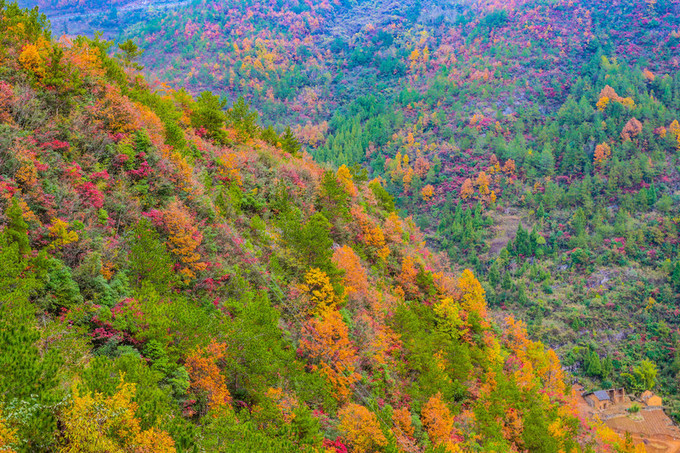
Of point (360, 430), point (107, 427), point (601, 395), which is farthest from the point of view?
point (601, 395)

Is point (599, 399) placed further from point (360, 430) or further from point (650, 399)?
point (360, 430)

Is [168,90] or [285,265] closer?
[285,265]

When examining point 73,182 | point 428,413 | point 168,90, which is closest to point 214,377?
point 73,182

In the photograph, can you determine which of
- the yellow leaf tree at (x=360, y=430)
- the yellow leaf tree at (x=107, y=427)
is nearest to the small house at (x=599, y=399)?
the yellow leaf tree at (x=360, y=430)

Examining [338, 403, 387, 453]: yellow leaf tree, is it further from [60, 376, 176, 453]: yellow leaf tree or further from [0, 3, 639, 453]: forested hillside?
[60, 376, 176, 453]: yellow leaf tree

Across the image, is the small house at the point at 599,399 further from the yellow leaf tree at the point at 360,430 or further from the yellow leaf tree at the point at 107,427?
the yellow leaf tree at the point at 107,427

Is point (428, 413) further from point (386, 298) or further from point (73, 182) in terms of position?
point (73, 182)

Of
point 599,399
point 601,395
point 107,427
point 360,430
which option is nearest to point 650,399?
point 601,395

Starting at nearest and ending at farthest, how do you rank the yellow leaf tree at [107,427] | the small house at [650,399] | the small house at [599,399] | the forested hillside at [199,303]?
the yellow leaf tree at [107,427]
the forested hillside at [199,303]
the small house at [599,399]
the small house at [650,399]

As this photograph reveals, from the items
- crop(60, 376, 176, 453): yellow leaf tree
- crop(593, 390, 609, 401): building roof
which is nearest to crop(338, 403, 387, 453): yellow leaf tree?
crop(60, 376, 176, 453): yellow leaf tree
